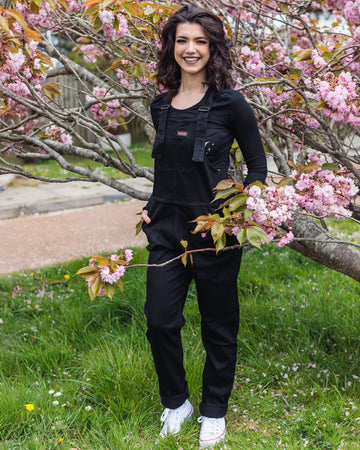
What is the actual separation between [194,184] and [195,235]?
20 centimetres

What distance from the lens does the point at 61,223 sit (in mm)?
6750

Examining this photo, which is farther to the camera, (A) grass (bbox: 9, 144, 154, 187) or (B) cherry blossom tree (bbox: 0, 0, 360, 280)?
(A) grass (bbox: 9, 144, 154, 187)

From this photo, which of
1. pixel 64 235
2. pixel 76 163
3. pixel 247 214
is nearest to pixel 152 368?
pixel 247 214

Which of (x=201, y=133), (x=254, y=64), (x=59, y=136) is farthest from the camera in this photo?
(x=59, y=136)

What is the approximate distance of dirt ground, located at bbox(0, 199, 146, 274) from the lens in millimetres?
5336

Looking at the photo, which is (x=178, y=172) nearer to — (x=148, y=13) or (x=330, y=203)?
(x=330, y=203)

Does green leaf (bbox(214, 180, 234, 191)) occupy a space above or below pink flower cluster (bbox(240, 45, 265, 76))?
below

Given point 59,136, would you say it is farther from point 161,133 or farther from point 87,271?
point 87,271

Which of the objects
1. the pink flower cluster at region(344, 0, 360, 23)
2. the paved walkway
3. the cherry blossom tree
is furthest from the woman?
the paved walkway

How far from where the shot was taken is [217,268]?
2.07 metres

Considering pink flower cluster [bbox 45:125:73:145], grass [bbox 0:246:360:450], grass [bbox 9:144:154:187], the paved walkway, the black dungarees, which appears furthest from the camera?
grass [bbox 9:144:154:187]

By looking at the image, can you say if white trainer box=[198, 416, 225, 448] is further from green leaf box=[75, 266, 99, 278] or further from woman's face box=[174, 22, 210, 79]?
woman's face box=[174, 22, 210, 79]

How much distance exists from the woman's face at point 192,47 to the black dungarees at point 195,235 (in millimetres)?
121

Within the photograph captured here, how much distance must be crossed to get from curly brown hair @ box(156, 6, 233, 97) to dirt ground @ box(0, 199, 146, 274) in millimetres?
3180
